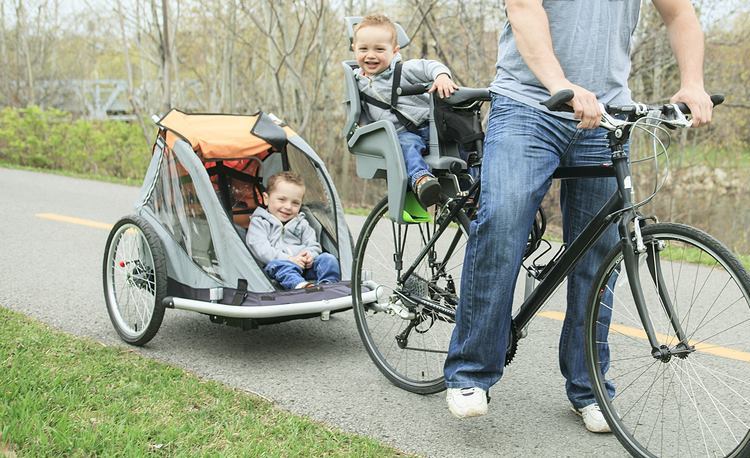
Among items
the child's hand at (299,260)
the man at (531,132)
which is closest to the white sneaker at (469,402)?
the man at (531,132)

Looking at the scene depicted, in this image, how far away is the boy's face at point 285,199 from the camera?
4660mm

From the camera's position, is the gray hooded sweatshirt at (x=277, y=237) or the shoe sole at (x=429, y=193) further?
the gray hooded sweatshirt at (x=277, y=237)

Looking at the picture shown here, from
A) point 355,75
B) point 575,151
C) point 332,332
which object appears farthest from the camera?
point 332,332

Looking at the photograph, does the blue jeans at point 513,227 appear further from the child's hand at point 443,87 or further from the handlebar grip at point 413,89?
the handlebar grip at point 413,89

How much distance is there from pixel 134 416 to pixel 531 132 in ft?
6.12

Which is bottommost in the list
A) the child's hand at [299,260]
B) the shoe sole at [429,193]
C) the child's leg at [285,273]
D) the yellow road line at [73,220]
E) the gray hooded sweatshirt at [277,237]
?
the yellow road line at [73,220]

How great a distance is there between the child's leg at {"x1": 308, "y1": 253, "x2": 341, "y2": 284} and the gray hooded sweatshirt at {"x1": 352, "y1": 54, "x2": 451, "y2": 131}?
968 millimetres

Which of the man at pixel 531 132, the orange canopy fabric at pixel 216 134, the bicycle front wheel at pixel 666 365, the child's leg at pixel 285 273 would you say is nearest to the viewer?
the bicycle front wheel at pixel 666 365

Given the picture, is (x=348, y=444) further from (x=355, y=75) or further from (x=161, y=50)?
(x=161, y=50)

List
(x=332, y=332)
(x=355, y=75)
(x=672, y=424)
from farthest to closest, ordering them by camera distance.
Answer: (x=332, y=332), (x=355, y=75), (x=672, y=424)

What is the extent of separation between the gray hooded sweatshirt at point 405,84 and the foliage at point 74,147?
12.7 m

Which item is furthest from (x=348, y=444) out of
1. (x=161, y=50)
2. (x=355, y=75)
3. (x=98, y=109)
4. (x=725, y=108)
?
(x=98, y=109)

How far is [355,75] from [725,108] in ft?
34.3

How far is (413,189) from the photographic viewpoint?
11.5 feet
